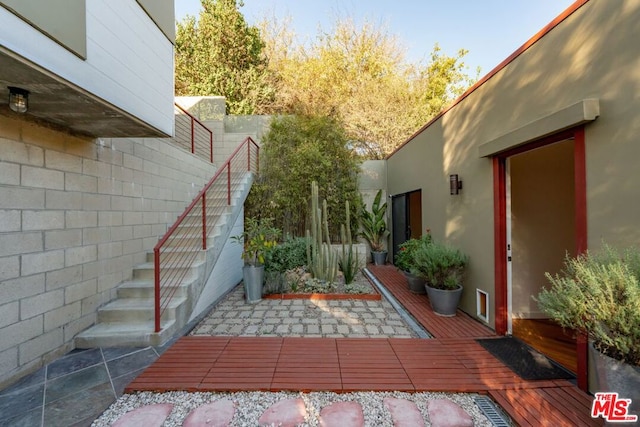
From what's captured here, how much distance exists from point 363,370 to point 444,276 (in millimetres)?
2193

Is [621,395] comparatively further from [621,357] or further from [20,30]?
[20,30]

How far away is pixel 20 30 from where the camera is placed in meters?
1.81

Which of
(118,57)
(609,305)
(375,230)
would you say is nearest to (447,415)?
(609,305)

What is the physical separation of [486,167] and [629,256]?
2021 millimetres

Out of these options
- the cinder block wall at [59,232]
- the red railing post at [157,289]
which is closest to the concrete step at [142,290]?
the cinder block wall at [59,232]

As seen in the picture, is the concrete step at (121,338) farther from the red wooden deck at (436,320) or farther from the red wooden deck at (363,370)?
the red wooden deck at (436,320)

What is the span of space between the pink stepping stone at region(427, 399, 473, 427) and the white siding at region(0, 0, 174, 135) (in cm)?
394

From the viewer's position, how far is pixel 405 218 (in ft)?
23.5

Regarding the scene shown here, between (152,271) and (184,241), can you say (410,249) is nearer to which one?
(184,241)

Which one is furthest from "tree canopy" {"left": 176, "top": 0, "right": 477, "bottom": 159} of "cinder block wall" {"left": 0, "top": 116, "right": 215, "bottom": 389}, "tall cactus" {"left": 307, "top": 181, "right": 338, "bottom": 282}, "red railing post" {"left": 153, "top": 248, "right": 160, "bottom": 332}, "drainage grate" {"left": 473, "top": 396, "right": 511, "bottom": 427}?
"drainage grate" {"left": 473, "top": 396, "right": 511, "bottom": 427}

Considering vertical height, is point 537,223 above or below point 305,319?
above

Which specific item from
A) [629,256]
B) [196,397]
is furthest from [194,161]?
[629,256]

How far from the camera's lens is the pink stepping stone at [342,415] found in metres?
2.06

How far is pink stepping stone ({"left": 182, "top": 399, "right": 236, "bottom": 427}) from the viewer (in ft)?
6.82
